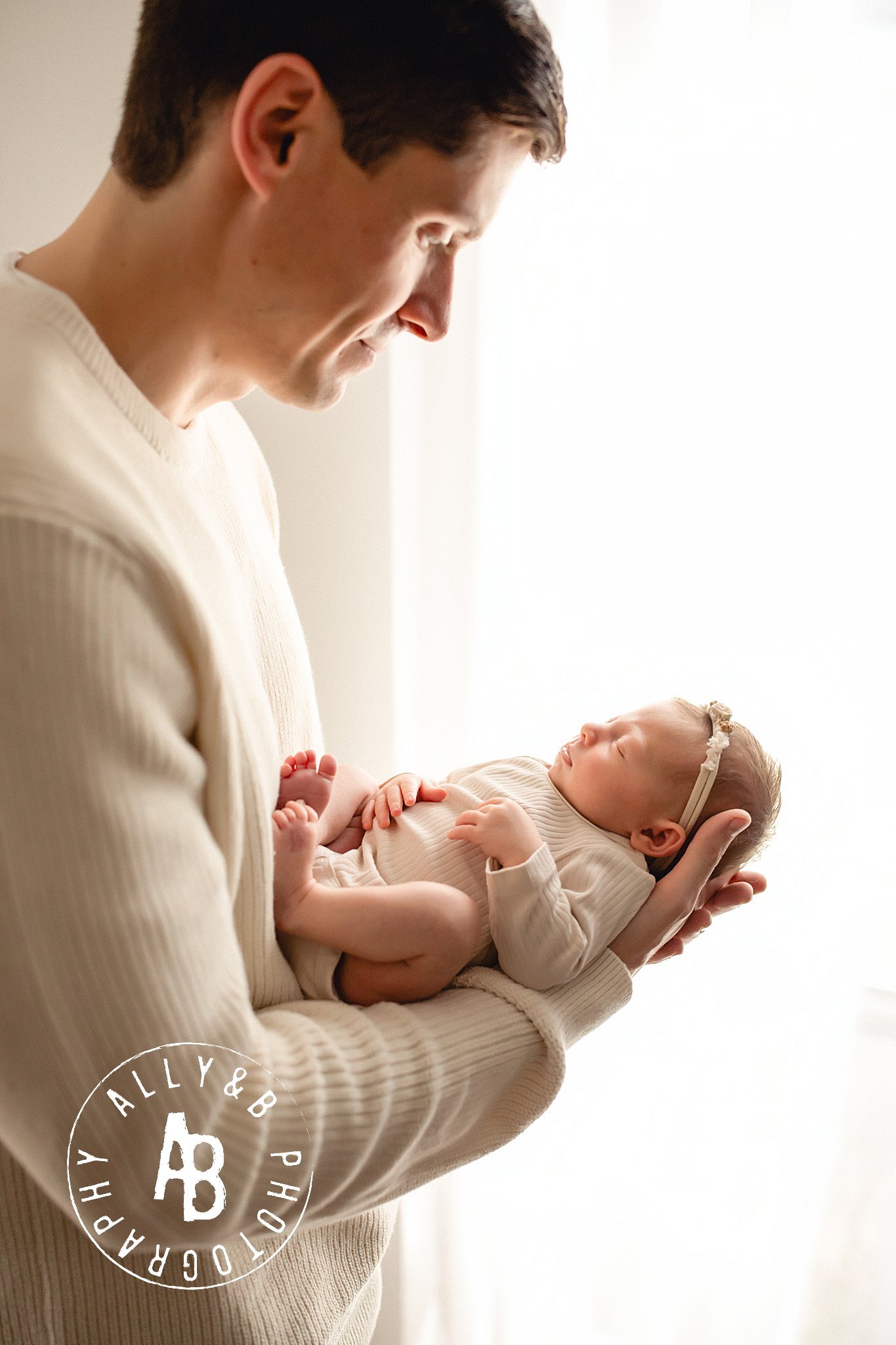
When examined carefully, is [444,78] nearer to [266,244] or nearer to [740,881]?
[266,244]

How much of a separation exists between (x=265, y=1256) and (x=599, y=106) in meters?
1.62

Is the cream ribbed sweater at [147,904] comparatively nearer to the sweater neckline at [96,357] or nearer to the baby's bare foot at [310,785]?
the sweater neckline at [96,357]

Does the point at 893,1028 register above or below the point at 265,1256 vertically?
below

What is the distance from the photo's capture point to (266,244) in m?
0.79

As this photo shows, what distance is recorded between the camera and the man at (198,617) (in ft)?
2.09

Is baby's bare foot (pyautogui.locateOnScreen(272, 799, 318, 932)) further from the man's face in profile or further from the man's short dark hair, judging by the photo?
the man's short dark hair

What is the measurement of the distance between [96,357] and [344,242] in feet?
0.76

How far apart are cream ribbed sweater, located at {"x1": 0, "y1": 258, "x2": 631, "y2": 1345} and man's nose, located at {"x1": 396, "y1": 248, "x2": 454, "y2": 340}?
0.26 metres

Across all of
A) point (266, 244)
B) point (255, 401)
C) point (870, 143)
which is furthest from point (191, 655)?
point (870, 143)

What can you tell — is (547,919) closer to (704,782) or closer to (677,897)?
(677,897)

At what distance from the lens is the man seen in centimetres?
64

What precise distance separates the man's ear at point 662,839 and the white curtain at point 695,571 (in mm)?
363

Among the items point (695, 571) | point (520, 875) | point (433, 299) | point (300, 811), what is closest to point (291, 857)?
point (300, 811)

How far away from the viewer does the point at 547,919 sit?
1.06m
